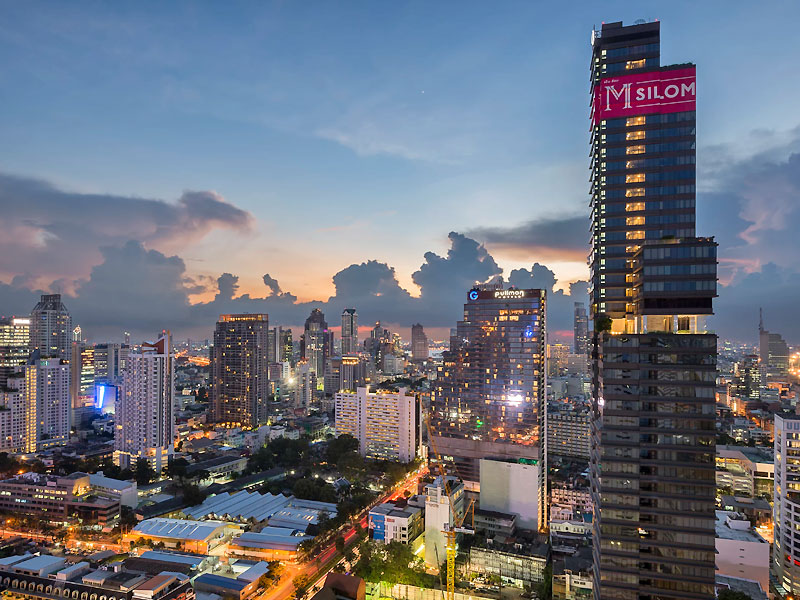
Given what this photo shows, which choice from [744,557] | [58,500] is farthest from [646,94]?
[58,500]

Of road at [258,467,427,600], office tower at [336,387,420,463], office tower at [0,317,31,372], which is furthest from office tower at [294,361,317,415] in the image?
road at [258,467,427,600]

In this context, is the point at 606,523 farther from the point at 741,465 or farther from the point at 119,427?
the point at 119,427

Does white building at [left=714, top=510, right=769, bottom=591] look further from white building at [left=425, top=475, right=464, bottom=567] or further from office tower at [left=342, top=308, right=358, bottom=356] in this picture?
office tower at [left=342, top=308, right=358, bottom=356]

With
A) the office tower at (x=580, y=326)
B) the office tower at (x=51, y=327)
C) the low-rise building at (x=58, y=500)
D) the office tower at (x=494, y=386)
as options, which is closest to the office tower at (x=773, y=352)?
the office tower at (x=580, y=326)

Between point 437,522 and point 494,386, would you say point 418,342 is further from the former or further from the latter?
point 437,522

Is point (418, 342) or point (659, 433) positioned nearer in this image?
point (659, 433)

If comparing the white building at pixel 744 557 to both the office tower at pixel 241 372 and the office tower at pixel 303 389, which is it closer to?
the office tower at pixel 241 372
